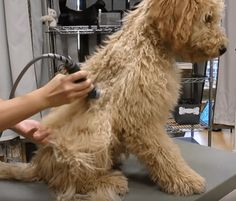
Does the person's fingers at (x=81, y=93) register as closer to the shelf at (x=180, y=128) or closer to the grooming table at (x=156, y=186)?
the grooming table at (x=156, y=186)

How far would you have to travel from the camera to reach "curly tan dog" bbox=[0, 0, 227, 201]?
923 mm

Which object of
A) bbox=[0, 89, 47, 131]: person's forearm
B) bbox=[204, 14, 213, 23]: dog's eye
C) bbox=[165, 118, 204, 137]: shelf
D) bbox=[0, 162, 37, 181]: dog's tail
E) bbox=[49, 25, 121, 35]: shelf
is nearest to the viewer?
bbox=[0, 89, 47, 131]: person's forearm

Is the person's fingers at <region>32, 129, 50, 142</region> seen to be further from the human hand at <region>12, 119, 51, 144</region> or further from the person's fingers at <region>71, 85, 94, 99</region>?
the person's fingers at <region>71, 85, 94, 99</region>

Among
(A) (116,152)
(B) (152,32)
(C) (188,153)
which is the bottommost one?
(C) (188,153)

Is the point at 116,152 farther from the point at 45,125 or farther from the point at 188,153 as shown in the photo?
the point at 188,153

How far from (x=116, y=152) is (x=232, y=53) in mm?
2025

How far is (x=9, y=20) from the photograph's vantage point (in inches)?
82.3

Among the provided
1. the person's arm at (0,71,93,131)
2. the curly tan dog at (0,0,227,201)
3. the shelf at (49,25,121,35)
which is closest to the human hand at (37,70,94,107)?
the person's arm at (0,71,93,131)

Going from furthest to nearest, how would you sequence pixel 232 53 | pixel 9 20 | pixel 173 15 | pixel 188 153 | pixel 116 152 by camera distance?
1. pixel 232 53
2. pixel 9 20
3. pixel 188 153
4. pixel 116 152
5. pixel 173 15

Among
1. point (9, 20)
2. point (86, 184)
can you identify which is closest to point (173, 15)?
point (86, 184)

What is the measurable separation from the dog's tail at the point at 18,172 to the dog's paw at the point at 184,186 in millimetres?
386

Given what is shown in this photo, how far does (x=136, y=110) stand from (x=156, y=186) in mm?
227

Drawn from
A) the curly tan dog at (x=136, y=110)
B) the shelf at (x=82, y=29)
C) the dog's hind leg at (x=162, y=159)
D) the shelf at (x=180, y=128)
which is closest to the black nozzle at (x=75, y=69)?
the curly tan dog at (x=136, y=110)

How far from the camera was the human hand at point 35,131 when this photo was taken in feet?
3.21
